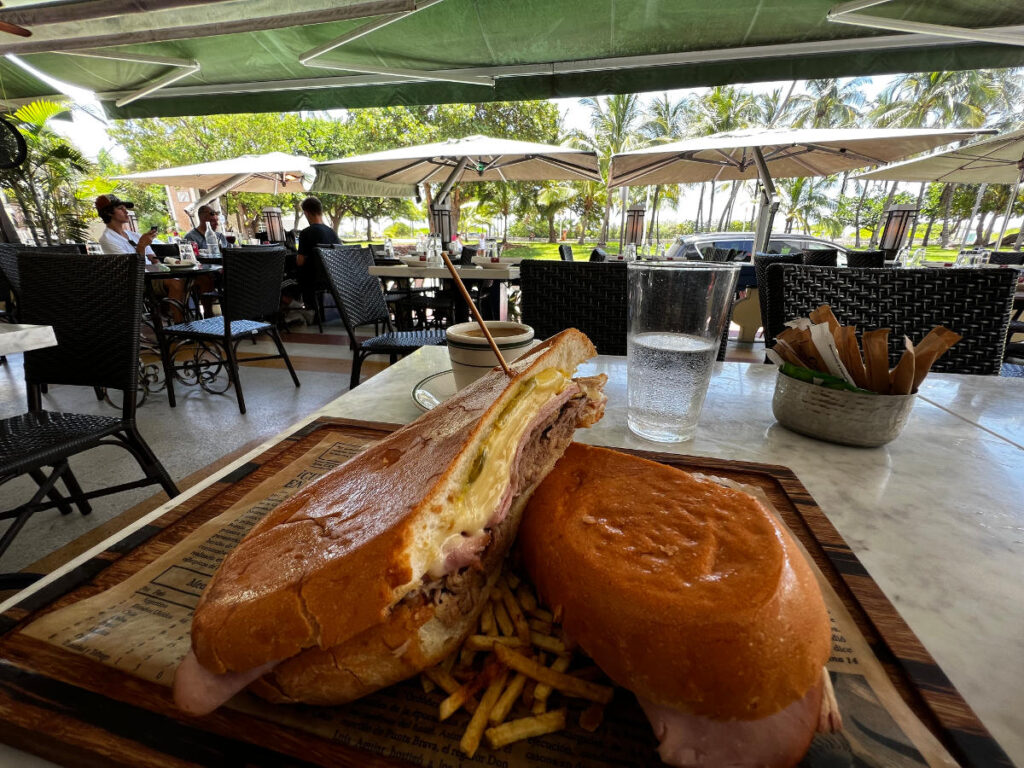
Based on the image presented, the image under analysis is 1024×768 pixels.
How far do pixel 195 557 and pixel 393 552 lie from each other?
0.55 m

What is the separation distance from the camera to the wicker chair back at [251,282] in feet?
12.5

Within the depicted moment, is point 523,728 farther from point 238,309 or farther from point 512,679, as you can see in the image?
point 238,309

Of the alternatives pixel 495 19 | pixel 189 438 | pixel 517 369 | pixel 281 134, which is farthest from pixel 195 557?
pixel 281 134

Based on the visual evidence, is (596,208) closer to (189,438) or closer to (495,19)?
(495,19)

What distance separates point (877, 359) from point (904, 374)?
64 mm

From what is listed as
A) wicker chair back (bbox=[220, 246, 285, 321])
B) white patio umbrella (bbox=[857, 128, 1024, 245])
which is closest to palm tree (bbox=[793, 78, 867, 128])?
white patio umbrella (bbox=[857, 128, 1024, 245])

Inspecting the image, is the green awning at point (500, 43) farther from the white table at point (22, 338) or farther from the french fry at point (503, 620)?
the french fry at point (503, 620)

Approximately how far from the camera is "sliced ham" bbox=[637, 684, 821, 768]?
Answer: 1.66 ft

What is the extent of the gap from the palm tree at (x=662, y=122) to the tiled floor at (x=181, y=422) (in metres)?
23.2

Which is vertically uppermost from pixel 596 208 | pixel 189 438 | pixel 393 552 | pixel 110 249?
pixel 596 208

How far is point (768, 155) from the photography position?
6938 millimetres

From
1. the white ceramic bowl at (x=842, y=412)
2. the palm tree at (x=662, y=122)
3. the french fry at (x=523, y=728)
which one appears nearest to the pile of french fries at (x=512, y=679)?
the french fry at (x=523, y=728)

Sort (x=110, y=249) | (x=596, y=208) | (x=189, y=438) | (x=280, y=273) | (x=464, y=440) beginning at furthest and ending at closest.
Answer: (x=596, y=208) < (x=110, y=249) < (x=280, y=273) < (x=189, y=438) < (x=464, y=440)

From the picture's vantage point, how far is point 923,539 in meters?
0.85
